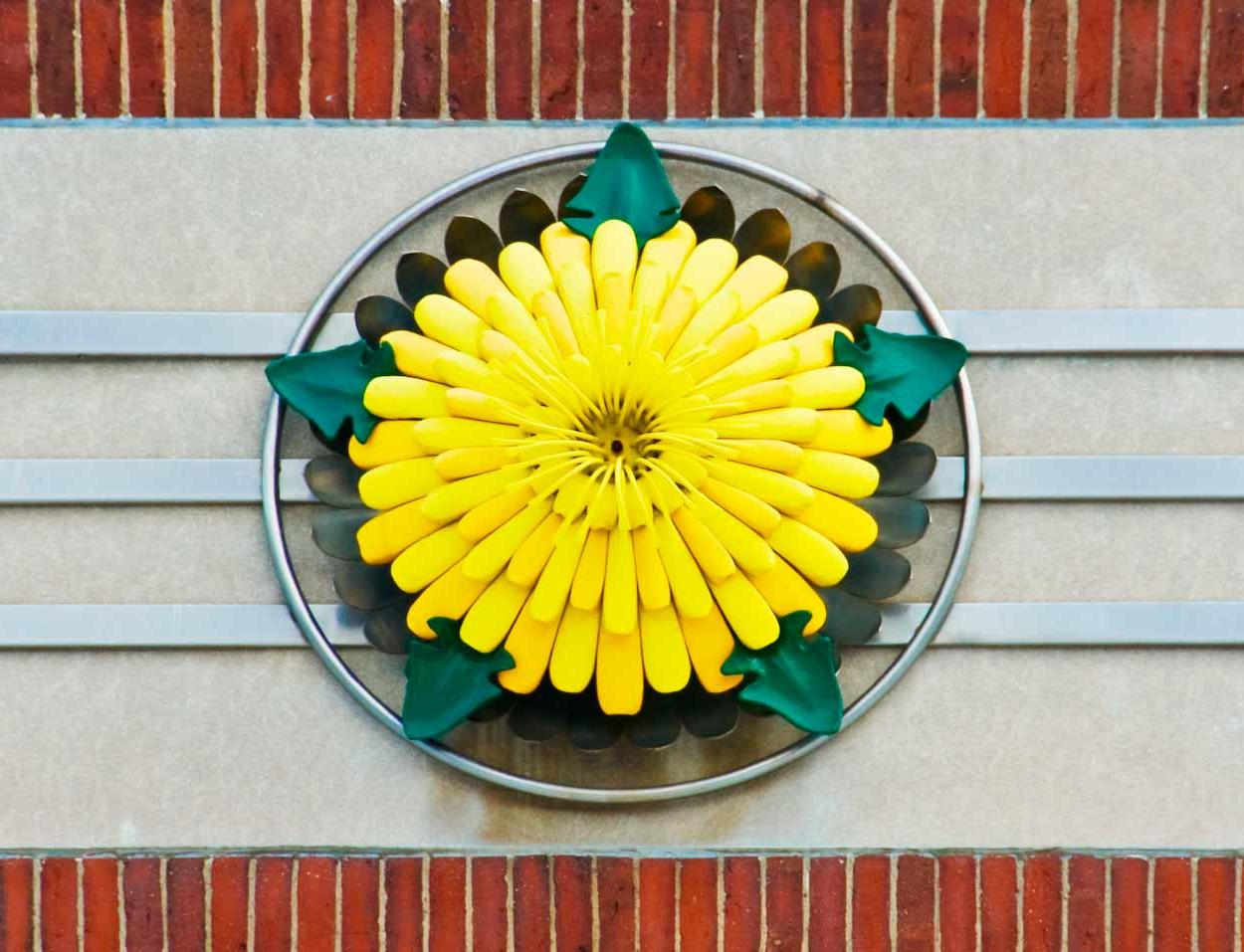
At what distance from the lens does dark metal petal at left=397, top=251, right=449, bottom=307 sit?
2361 mm

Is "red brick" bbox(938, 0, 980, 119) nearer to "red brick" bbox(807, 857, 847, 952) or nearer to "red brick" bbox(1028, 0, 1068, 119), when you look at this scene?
"red brick" bbox(1028, 0, 1068, 119)

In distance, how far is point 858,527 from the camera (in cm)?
224

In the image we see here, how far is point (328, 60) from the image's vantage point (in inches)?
97.5

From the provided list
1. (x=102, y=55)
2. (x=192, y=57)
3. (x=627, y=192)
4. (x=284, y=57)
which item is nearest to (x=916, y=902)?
(x=627, y=192)

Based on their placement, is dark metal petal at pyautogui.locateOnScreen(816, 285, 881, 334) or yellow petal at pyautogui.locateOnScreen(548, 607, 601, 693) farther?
dark metal petal at pyautogui.locateOnScreen(816, 285, 881, 334)

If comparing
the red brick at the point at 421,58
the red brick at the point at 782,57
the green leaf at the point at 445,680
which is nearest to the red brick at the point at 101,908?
the green leaf at the point at 445,680

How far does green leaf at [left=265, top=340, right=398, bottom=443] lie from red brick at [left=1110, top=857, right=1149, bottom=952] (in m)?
1.59

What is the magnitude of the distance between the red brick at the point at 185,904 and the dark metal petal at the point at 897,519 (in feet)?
4.51

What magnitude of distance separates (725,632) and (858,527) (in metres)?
0.29

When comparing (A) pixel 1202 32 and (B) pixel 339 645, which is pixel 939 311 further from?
(B) pixel 339 645

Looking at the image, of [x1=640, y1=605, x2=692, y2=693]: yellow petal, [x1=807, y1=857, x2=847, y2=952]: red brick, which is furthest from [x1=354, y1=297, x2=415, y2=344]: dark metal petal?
[x1=807, y1=857, x2=847, y2=952]: red brick

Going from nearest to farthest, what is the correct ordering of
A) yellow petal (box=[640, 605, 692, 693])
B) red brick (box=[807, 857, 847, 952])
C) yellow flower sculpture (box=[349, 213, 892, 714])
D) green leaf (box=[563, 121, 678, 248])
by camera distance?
yellow flower sculpture (box=[349, 213, 892, 714]) → yellow petal (box=[640, 605, 692, 693]) → green leaf (box=[563, 121, 678, 248]) → red brick (box=[807, 857, 847, 952])

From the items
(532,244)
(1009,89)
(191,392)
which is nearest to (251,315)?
(191,392)

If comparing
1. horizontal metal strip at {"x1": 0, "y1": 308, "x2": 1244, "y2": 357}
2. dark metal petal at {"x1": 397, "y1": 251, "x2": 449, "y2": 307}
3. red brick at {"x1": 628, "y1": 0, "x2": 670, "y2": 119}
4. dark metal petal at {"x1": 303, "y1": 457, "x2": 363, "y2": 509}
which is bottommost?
dark metal petal at {"x1": 303, "y1": 457, "x2": 363, "y2": 509}
